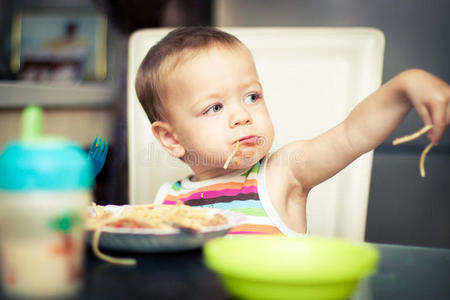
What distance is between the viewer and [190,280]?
41 cm

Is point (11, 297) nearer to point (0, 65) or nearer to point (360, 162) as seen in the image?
point (360, 162)

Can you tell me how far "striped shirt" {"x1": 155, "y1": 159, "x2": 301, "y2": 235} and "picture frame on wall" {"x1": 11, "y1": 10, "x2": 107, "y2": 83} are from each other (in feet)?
2.84

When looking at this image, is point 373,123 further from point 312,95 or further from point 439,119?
point 312,95

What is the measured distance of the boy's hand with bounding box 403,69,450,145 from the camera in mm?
486

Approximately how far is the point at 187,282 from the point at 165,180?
0.59 m

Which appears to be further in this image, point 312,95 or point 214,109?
point 312,95

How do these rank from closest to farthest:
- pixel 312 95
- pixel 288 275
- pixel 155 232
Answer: pixel 288 275, pixel 155 232, pixel 312 95

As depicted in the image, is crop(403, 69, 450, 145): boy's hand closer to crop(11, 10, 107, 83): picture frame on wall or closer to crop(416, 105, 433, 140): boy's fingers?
crop(416, 105, 433, 140): boy's fingers

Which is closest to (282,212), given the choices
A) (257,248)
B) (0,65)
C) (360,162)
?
(360,162)

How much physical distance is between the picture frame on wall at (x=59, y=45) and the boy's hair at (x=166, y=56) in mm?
789

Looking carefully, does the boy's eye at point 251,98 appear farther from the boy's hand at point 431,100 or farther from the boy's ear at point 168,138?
the boy's hand at point 431,100

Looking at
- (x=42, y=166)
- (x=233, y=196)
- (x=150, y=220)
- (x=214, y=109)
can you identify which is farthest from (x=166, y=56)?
(x=42, y=166)

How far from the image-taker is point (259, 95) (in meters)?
0.79

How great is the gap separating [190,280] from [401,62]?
0.82 m
